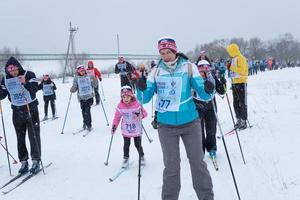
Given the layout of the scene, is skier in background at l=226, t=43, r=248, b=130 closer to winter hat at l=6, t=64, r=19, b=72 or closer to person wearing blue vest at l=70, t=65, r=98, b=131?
person wearing blue vest at l=70, t=65, r=98, b=131

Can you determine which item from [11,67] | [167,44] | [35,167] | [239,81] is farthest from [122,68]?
[167,44]

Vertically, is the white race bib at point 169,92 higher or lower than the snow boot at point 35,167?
higher

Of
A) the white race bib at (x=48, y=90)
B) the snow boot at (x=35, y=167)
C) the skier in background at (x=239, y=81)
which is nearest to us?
the snow boot at (x=35, y=167)

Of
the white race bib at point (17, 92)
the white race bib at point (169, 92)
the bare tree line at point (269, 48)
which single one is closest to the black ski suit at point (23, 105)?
the white race bib at point (17, 92)

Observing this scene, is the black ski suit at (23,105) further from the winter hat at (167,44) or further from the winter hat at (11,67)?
the winter hat at (167,44)

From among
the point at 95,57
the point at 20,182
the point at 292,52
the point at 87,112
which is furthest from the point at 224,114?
the point at 292,52

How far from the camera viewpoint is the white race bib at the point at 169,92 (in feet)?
15.9

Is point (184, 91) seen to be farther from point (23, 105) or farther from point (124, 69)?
point (124, 69)

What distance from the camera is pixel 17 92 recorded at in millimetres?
7777

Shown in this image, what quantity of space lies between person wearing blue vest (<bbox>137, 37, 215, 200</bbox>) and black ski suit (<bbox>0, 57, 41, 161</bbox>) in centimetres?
373

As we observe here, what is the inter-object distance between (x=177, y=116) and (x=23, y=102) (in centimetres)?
428

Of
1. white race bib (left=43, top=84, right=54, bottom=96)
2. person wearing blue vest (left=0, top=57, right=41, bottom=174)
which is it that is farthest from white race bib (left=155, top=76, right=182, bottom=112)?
white race bib (left=43, top=84, right=54, bottom=96)

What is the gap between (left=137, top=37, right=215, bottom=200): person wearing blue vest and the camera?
486cm

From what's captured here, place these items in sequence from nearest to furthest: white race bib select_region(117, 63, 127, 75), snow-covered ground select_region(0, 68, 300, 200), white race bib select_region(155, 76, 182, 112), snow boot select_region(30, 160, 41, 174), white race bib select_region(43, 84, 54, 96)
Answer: white race bib select_region(155, 76, 182, 112)
snow-covered ground select_region(0, 68, 300, 200)
snow boot select_region(30, 160, 41, 174)
white race bib select_region(43, 84, 54, 96)
white race bib select_region(117, 63, 127, 75)
